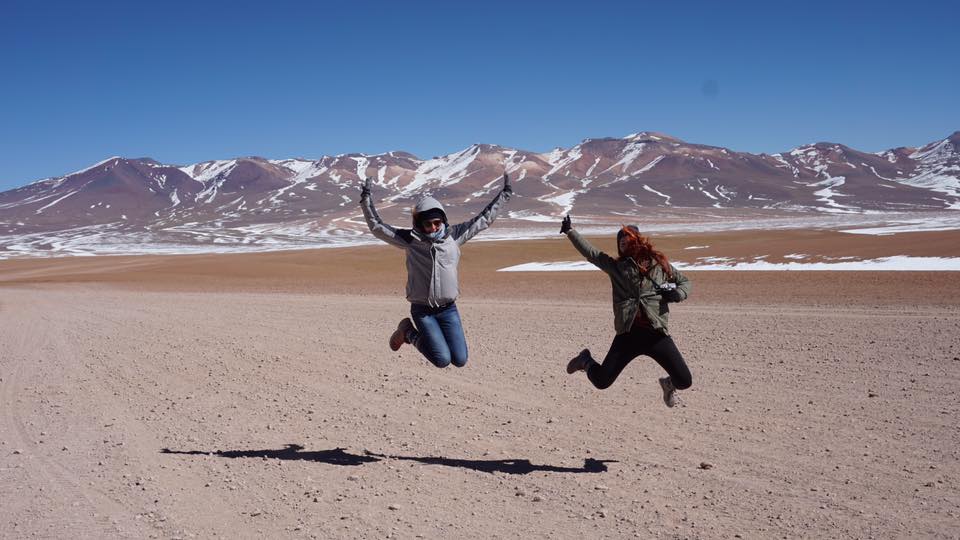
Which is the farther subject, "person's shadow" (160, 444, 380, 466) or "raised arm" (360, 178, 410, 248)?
"raised arm" (360, 178, 410, 248)

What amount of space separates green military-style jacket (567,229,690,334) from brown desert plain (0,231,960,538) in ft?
4.00

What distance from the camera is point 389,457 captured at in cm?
680

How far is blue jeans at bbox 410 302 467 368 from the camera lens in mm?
6941

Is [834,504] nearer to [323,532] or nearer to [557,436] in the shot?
[557,436]

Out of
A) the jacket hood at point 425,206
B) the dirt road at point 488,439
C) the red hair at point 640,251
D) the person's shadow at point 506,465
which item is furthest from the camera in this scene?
the jacket hood at point 425,206

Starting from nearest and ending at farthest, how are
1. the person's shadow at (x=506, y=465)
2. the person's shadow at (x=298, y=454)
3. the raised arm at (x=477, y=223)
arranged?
the person's shadow at (x=506, y=465)
the person's shadow at (x=298, y=454)
the raised arm at (x=477, y=223)

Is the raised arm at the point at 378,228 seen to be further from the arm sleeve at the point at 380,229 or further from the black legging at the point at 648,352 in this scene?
the black legging at the point at 648,352

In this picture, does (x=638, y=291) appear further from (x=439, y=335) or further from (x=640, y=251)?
(x=439, y=335)

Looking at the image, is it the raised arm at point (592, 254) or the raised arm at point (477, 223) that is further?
the raised arm at point (477, 223)

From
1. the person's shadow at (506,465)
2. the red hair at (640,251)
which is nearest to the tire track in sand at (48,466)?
the person's shadow at (506,465)

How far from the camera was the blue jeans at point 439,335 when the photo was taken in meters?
6.94

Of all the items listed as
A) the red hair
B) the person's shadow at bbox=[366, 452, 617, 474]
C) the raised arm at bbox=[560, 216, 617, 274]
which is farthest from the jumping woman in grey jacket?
the red hair

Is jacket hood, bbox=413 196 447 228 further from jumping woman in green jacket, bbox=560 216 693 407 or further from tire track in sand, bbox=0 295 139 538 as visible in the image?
tire track in sand, bbox=0 295 139 538

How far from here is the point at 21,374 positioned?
37.0ft
